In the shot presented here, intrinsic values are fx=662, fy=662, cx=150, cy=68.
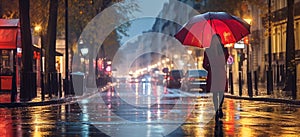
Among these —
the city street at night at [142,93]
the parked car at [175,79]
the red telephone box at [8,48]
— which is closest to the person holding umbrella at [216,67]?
the city street at night at [142,93]

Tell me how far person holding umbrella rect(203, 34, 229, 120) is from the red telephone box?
20.7 m

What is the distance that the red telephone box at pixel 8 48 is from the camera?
124 ft

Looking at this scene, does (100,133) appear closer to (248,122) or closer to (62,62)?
(248,122)

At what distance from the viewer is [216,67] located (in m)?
17.5

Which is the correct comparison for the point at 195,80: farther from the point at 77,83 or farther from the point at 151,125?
the point at 151,125

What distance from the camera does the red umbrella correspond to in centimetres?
1939

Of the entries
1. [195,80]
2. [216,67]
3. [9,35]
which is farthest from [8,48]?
[216,67]

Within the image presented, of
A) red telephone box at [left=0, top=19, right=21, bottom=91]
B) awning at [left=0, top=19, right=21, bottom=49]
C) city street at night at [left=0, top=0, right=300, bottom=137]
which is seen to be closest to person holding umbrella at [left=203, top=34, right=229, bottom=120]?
city street at night at [left=0, top=0, right=300, bottom=137]

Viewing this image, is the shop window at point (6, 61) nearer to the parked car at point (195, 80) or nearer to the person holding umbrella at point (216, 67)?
the parked car at point (195, 80)

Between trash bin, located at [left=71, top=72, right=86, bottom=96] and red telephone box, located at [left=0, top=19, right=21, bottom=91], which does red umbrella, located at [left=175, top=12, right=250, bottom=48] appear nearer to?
red telephone box, located at [left=0, top=19, right=21, bottom=91]

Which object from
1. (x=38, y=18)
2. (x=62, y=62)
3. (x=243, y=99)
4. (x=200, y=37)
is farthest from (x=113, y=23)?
(x=200, y=37)

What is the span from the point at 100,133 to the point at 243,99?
60.8ft

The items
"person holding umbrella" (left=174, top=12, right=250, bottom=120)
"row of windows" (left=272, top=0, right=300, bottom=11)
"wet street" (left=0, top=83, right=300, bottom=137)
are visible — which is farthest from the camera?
"row of windows" (left=272, top=0, right=300, bottom=11)

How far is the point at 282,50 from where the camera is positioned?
6531cm
